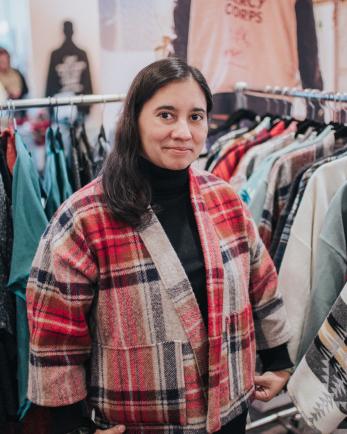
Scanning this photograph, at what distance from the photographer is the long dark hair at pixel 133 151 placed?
91 centimetres

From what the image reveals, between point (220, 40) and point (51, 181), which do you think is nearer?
point (51, 181)

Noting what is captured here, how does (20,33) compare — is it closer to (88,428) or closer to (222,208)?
(222,208)

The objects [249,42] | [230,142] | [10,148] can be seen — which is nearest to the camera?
[10,148]

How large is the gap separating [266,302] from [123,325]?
1.29 ft

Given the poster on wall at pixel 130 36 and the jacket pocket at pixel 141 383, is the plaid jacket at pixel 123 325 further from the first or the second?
the poster on wall at pixel 130 36

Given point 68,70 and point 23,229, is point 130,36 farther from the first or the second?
point 23,229

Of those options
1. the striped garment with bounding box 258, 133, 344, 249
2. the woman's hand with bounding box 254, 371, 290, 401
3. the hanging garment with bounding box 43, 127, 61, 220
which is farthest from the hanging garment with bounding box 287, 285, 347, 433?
the hanging garment with bounding box 43, 127, 61, 220

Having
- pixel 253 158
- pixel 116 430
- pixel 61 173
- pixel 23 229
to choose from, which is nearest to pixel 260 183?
pixel 253 158

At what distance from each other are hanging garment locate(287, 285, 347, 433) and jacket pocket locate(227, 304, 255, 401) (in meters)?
0.11

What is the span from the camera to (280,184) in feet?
4.56

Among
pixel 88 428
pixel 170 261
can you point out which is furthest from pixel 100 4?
pixel 88 428

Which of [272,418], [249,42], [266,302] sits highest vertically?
[249,42]

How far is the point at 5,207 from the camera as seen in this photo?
1.24 meters

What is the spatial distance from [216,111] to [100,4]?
64cm
